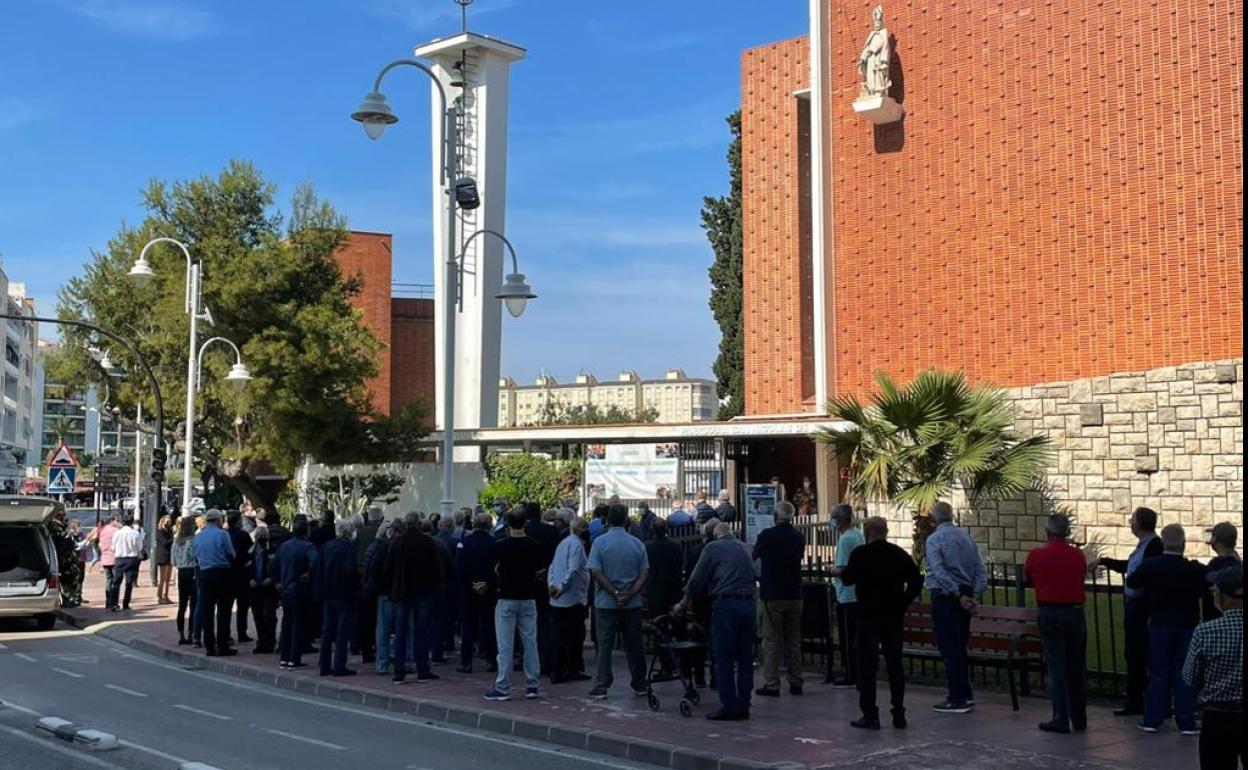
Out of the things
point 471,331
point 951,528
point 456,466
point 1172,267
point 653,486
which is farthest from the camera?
point 471,331

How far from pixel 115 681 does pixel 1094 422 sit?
19.4 m

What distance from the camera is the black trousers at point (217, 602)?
16.4 meters

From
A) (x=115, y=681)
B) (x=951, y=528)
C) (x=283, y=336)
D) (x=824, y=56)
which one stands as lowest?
(x=115, y=681)

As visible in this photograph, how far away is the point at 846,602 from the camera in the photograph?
1304cm

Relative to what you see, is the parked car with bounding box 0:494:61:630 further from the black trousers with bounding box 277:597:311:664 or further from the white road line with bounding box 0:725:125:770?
the white road line with bounding box 0:725:125:770

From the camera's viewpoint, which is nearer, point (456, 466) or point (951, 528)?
point (951, 528)

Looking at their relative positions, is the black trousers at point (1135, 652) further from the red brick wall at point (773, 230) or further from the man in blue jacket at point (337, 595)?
the red brick wall at point (773, 230)

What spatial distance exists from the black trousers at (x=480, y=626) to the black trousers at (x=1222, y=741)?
9.40m

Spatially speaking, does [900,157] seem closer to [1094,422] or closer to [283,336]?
[1094,422]

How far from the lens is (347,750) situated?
10445 mm

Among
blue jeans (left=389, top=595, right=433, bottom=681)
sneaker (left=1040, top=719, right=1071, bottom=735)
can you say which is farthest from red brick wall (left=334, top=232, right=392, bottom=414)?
sneaker (left=1040, top=719, right=1071, bottom=735)

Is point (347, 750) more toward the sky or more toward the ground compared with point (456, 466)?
more toward the ground

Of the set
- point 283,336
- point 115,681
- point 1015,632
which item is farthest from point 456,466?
point 1015,632

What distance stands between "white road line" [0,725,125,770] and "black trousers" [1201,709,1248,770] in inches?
293
